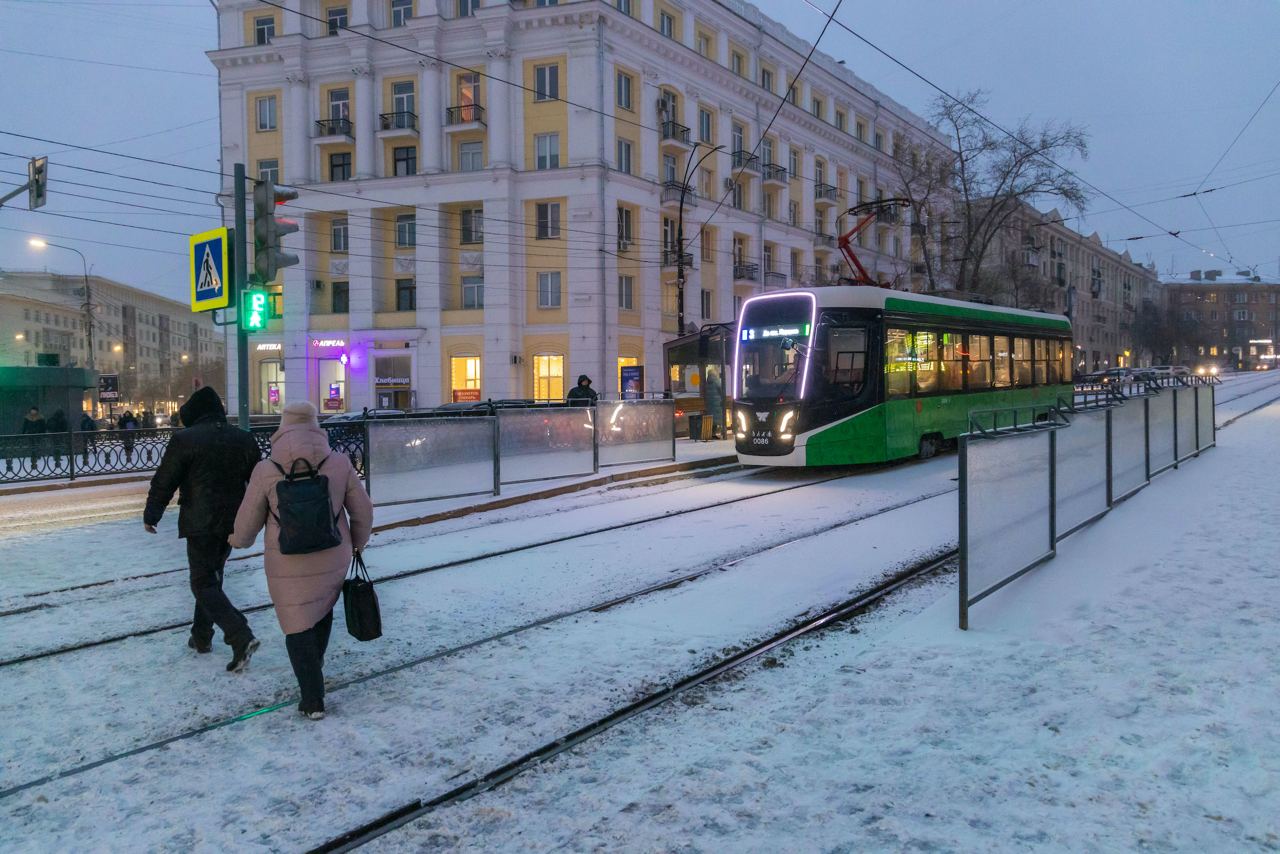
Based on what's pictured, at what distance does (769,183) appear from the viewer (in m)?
48.3

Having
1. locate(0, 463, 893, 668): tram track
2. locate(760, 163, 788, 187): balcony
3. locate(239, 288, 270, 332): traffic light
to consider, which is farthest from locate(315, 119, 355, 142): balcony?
locate(0, 463, 893, 668): tram track

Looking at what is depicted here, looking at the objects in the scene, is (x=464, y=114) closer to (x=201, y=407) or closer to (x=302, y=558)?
(x=201, y=407)

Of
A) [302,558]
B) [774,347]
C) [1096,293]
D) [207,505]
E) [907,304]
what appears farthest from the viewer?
[1096,293]

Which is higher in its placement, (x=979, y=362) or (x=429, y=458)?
(x=979, y=362)

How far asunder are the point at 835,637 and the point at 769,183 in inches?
1787

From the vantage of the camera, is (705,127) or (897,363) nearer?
(897,363)

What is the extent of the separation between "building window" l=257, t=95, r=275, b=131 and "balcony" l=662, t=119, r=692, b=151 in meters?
18.4

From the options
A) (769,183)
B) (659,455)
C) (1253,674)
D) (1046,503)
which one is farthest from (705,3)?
(1253,674)

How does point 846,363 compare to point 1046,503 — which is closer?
point 1046,503

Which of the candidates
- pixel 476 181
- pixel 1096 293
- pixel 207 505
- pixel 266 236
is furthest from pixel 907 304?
pixel 1096 293

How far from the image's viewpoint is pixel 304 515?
437 centimetres

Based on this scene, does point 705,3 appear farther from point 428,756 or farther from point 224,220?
point 428,756

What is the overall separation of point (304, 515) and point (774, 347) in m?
11.3

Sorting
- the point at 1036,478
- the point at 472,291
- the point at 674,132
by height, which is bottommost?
the point at 1036,478
